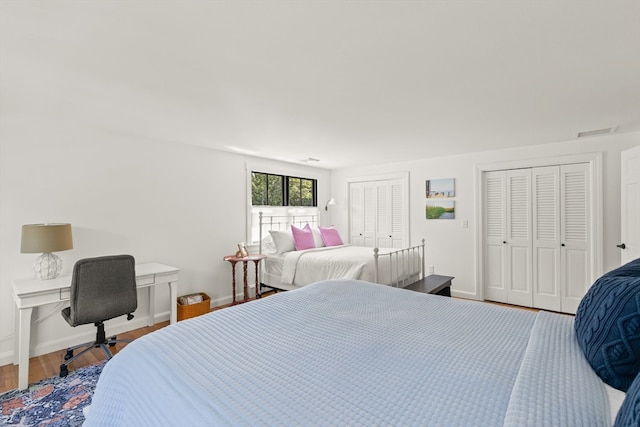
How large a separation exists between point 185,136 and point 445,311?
10.8 feet

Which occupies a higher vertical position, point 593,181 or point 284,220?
point 593,181

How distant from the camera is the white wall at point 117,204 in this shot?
Result: 110 inches

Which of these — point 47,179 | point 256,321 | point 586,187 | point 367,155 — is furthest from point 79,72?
point 586,187

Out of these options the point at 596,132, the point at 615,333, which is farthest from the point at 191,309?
the point at 596,132

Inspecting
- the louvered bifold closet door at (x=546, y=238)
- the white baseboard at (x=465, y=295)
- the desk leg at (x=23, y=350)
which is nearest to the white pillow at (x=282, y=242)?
the white baseboard at (x=465, y=295)

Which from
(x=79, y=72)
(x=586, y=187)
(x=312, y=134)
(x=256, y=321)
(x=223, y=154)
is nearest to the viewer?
(x=256, y=321)

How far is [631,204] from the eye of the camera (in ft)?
9.89

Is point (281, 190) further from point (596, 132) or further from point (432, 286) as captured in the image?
point (596, 132)

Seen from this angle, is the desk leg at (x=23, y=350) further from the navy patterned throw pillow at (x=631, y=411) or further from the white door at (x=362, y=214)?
the white door at (x=362, y=214)

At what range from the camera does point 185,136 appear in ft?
11.7

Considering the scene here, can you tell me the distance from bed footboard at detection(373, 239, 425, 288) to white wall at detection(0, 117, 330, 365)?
2.18m

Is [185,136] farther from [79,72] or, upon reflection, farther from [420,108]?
[420,108]

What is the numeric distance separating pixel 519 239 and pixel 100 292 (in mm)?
5027

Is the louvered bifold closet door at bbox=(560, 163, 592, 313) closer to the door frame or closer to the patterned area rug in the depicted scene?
the door frame
